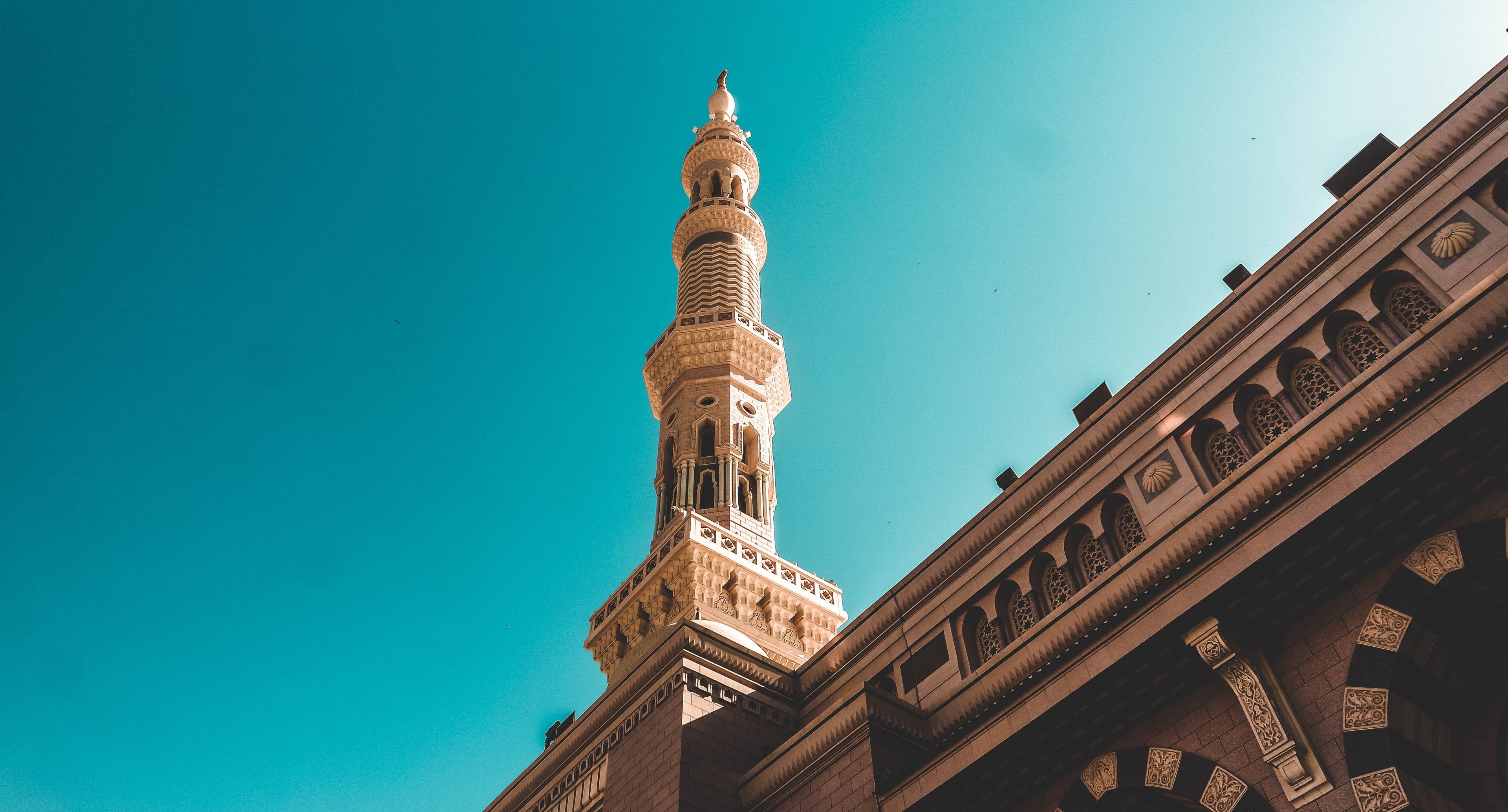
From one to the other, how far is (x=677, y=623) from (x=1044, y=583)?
19.2 ft

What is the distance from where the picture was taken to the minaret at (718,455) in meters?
22.4

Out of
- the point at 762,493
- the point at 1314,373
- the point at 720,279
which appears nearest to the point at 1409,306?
the point at 1314,373

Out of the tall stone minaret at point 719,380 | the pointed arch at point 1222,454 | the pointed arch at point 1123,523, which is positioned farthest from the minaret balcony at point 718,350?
the pointed arch at point 1222,454

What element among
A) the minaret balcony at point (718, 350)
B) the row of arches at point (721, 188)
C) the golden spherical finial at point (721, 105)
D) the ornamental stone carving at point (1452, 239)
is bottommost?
→ the ornamental stone carving at point (1452, 239)

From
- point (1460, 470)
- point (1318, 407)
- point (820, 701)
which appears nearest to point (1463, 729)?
point (1460, 470)

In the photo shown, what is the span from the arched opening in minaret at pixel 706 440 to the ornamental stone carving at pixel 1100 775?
663 inches

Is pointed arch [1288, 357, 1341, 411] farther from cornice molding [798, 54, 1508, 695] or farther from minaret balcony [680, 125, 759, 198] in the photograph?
minaret balcony [680, 125, 759, 198]

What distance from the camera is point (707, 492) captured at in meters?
26.8

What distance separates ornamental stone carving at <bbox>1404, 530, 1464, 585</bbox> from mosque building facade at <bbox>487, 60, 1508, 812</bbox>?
32 mm

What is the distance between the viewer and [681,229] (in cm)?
3738

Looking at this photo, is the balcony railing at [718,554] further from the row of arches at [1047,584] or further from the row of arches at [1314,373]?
the row of arches at [1314,373]

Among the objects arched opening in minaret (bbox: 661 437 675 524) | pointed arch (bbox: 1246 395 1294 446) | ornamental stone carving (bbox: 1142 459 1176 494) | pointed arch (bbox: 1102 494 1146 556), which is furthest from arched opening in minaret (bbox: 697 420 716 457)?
pointed arch (bbox: 1246 395 1294 446)

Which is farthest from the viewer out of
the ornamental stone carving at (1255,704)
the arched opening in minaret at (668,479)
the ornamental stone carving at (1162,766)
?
the arched opening in minaret at (668,479)

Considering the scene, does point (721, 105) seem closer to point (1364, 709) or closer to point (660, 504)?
point (660, 504)
